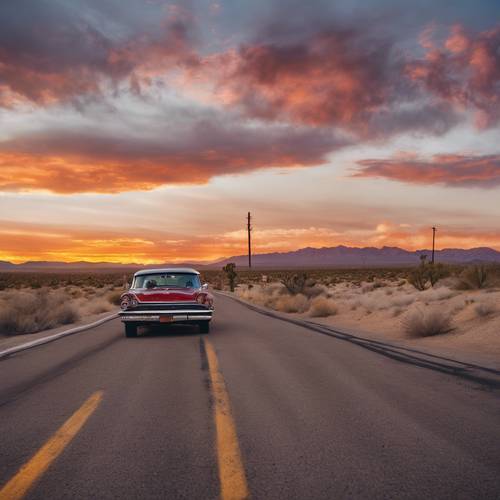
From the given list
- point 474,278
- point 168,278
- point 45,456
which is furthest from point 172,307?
point 474,278

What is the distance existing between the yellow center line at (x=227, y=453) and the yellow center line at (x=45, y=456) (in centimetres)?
145

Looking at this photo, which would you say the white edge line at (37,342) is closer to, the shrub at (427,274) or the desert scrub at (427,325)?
the desert scrub at (427,325)

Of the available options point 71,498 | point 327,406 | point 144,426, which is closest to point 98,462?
point 71,498

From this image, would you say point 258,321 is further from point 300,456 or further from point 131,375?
point 300,456

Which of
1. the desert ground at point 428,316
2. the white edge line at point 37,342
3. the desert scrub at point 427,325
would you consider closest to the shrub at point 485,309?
the desert ground at point 428,316

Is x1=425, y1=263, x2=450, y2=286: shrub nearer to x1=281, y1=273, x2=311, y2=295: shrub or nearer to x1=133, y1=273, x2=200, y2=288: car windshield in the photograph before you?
x1=281, y1=273, x2=311, y2=295: shrub

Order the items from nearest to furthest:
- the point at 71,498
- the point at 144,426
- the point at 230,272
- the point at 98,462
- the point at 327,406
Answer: the point at 71,498, the point at 98,462, the point at 144,426, the point at 327,406, the point at 230,272

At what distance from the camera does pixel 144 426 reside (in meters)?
5.28

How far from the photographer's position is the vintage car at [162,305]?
13242mm

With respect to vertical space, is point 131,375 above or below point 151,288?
below

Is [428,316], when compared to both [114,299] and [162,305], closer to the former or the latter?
[162,305]

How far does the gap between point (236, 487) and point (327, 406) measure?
2554mm

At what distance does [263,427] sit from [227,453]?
0.86 m

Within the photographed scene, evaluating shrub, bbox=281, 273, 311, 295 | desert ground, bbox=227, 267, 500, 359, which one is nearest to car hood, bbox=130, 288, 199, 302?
desert ground, bbox=227, 267, 500, 359
